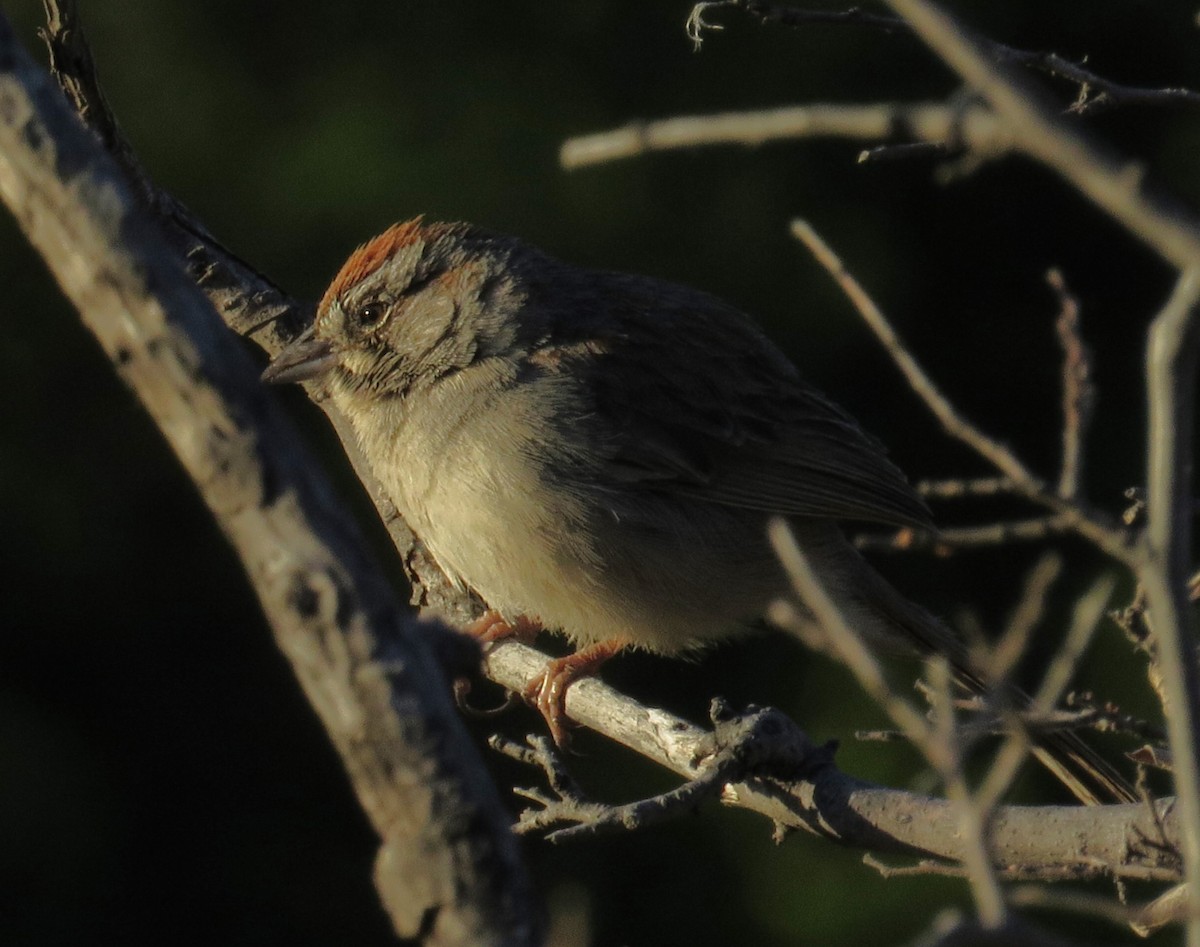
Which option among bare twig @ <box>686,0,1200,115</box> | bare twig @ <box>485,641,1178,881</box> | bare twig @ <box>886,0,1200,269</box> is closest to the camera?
bare twig @ <box>886,0,1200,269</box>

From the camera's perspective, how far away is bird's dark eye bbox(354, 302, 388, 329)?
192 inches

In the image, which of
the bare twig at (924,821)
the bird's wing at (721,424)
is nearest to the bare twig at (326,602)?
the bare twig at (924,821)

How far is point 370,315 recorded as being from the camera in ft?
16.0

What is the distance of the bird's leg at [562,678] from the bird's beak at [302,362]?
1.12m

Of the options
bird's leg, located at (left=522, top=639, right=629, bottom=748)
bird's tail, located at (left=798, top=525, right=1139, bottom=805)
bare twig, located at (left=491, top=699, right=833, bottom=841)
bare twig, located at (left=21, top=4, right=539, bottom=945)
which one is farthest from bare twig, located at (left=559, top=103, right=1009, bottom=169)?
bird's tail, located at (left=798, top=525, right=1139, bottom=805)

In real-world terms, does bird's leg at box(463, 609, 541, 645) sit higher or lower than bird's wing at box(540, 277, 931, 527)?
lower

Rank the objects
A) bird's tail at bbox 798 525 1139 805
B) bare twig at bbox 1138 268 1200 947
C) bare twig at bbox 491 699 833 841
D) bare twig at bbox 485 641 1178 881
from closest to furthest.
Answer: bare twig at bbox 1138 268 1200 947
bare twig at bbox 485 641 1178 881
bare twig at bbox 491 699 833 841
bird's tail at bbox 798 525 1139 805

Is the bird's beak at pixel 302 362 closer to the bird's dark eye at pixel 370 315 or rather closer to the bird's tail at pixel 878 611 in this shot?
the bird's dark eye at pixel 370 315

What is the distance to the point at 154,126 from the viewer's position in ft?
21.6

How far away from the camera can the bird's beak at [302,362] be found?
484 centimetres

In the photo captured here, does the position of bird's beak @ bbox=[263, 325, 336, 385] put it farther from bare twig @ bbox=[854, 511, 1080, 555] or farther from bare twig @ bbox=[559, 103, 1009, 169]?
bare twig @ bbox=[559, 103, 1009, 169]

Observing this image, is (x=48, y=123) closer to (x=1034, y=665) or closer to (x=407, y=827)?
(x=407, y=827)

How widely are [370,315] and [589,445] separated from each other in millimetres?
853

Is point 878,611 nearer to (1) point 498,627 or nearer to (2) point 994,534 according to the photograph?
(1) point 498,627
